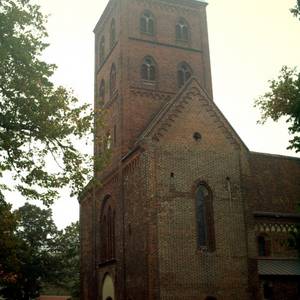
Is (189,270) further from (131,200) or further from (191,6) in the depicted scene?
(191,6)

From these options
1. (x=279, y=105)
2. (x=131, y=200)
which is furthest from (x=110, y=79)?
(x=279, y=105)

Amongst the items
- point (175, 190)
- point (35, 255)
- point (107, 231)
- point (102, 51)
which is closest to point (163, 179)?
point (175, 190)

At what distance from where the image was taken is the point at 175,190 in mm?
24594

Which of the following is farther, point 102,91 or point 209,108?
point 102,91

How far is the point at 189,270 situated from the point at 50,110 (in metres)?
11.6

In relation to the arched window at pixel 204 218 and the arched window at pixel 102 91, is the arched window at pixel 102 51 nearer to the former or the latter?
the arched window at pixel 102 91

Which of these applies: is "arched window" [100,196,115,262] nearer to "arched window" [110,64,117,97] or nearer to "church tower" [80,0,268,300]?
"church tower" [80,0,268,300]

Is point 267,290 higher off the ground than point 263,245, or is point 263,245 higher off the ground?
point 263,245

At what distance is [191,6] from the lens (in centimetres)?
3375

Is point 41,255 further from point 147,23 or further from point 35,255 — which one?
point 147,23

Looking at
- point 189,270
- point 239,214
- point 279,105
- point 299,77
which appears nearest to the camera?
point 299,77

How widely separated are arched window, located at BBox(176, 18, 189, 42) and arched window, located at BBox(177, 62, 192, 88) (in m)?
1.98

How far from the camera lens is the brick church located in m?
23.9

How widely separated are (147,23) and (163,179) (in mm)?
12017
